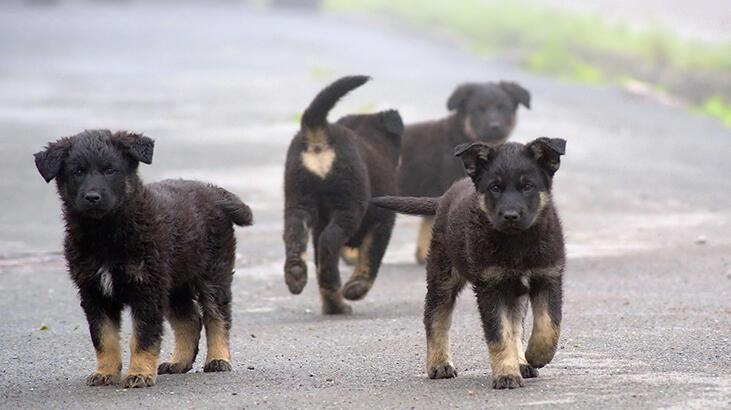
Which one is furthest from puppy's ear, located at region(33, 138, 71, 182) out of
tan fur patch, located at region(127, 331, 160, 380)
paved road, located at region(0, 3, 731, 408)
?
paved road, located at region(0, 3, 731, 408)

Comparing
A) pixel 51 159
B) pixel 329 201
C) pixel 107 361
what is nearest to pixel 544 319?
pixel 107 361

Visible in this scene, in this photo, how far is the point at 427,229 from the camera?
44.5ft

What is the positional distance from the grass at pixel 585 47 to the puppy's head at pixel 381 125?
11.2m

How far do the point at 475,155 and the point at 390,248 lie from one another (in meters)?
6.54

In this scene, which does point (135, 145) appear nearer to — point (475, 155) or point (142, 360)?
point (142, 360)

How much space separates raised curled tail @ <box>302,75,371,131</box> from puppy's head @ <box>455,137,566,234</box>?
3132 millimetres

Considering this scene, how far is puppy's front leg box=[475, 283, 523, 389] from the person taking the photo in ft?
25.2

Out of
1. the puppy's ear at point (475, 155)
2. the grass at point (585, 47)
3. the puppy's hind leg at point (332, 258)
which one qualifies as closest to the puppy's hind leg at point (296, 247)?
the puppy's hind leg at point (332, 258)

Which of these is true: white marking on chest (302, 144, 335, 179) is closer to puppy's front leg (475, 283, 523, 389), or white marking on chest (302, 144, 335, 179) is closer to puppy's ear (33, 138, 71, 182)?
puppy's ear (33, 138, 71, 182)

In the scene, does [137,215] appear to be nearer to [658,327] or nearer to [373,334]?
[373,334]

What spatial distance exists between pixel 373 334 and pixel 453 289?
5.27 feet

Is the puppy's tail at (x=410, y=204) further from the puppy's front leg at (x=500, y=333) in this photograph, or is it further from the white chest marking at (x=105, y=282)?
the white chest marking at (x=105, y=282)

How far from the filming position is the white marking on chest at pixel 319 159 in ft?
36.4

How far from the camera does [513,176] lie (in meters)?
7.84
